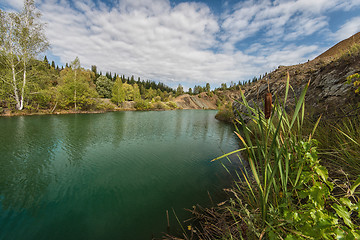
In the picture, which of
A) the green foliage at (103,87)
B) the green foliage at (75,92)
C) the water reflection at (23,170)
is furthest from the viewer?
the green foliage at (103,87)

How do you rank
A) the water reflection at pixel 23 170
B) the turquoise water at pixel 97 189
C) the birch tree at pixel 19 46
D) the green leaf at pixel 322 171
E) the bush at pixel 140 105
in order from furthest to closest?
1. the bush at pixel 140 105
2. the birch tree at pixel 19 46
3. the water reflection at pixel 23 170
4. the turquoise water at pixel 97 189
5. the green leaf at pixel 322 171

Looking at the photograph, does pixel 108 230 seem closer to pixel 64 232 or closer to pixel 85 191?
pixel 64 232

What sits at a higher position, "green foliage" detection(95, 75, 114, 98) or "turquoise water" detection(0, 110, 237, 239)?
"green foliage" detection(95, 75, 114, 98)

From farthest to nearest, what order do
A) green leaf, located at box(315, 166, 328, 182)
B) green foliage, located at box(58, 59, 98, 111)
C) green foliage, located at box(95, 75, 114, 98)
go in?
1. green foliage, located at box(95, 75, 114, 98)
2. green foliage, located at box(58, 59, 98, 111)
3. green leaf, located at box(315, 166, 328, 182)

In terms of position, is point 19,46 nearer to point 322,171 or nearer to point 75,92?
point 75,92

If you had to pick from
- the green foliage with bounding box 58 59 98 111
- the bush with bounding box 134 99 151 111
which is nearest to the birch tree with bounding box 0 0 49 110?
the green foliage with bounding box 58 59 98 111

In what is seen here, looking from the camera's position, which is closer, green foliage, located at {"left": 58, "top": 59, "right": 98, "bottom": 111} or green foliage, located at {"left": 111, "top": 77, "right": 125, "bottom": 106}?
green foliage, located at {"left": 58, "top": 59, "right": 98, "bottom": 111}

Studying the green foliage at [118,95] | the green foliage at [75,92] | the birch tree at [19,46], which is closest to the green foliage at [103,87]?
the green foliage at [118,95]

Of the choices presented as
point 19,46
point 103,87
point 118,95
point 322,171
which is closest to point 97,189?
point 322,171

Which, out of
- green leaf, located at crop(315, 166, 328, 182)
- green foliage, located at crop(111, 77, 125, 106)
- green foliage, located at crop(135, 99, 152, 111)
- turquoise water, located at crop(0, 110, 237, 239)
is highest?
green foliage, located at crop(111, 77, 125, 106)

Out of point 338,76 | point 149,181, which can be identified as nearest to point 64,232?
point 149,181

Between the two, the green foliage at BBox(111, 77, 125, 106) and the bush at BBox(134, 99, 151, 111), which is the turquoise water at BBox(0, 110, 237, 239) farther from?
the bush at BBox(134, 99, 151, 111)

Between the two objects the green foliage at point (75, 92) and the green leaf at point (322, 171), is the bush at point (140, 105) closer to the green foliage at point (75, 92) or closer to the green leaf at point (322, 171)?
the green foliage at point (75, 92)

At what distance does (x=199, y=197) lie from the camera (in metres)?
4.16
